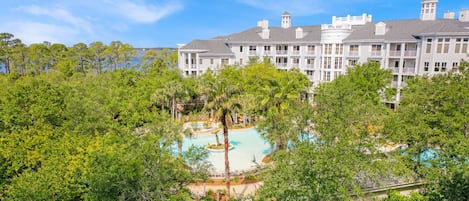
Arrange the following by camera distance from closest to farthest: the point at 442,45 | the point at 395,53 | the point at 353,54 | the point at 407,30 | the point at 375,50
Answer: the point at 442,45
the point at 395,53
the point at 407,30
the point at 375,50
the point at 353,54

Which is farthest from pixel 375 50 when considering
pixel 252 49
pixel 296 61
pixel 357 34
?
pixel 252 49

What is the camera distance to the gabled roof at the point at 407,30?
129 feet

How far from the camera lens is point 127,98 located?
39406mm

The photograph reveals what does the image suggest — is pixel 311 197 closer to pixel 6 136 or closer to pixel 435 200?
pixel 435 200

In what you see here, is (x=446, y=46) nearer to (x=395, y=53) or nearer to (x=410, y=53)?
(x=410, y=53)

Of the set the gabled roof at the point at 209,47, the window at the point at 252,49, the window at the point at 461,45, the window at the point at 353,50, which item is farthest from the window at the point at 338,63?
the gabled roof at the point at 209,47

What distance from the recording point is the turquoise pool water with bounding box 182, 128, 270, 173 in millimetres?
29688

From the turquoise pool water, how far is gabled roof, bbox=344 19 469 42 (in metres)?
23.3

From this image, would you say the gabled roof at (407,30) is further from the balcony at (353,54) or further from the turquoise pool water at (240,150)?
the turquoise pool water at (240,150)

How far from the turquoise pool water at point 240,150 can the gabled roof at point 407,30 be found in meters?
23.3

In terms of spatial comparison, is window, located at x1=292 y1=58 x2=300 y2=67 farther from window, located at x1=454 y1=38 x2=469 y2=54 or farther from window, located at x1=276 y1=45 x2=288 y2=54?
window, located at x1=454 y1=38 x2=469 y2=54

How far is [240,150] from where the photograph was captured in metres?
34.5

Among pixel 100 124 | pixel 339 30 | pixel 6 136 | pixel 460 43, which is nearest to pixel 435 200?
pixel 100 124

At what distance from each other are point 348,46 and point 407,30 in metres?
8.36
